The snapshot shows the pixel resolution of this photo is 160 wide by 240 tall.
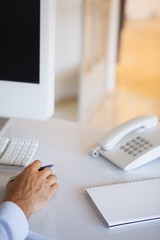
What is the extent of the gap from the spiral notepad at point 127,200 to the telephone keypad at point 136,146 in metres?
0.11

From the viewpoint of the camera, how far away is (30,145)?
108 centimetres

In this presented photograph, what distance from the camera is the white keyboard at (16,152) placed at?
1002mm

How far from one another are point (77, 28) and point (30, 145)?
303 cm

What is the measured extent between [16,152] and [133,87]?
3894 mm

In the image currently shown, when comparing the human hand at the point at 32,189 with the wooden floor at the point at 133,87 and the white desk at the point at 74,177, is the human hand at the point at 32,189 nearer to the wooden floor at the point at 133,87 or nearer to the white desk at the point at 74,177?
the white desk at the point at 74,177

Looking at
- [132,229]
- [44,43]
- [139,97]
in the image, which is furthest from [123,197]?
[139,97]

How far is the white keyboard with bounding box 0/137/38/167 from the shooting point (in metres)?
1.00

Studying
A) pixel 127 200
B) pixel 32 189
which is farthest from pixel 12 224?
pixel 127 200

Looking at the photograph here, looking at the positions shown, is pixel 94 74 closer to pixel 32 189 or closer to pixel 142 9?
pixel 32 189

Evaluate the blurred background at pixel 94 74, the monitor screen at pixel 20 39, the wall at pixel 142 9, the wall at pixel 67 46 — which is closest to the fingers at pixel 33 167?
the monitor screen at pixel 20 39

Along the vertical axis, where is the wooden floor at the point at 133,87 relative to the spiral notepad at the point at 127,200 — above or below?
below

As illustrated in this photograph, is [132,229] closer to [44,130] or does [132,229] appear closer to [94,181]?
[94,181]

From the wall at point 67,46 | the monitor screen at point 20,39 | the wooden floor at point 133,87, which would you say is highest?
the monitor screen at point 20,39

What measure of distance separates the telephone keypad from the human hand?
25 cm
